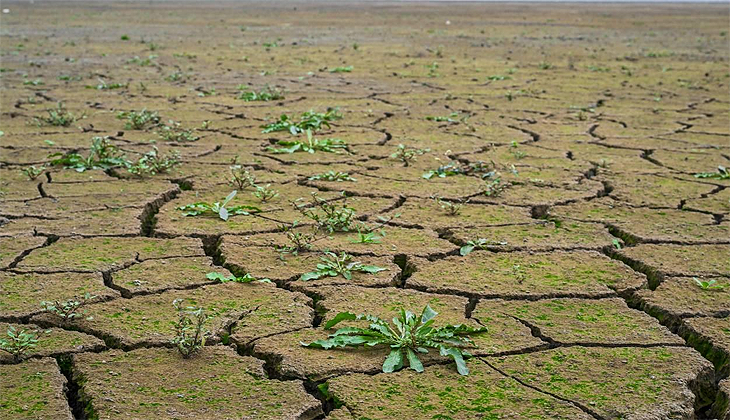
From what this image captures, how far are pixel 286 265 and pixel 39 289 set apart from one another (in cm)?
81

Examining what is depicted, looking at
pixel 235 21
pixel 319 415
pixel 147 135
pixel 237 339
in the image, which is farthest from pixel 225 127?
pixel 235 21

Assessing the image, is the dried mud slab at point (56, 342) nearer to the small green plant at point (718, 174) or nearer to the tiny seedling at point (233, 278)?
the tiny seedling at point (233, 278)

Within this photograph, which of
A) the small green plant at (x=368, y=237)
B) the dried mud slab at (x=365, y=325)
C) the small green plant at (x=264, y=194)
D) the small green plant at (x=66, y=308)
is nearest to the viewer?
the dried mud slab at (x=365, y=325)

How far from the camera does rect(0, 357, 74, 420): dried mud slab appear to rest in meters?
2.15

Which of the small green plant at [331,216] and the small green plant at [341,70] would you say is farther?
the small green plant at [341,70]

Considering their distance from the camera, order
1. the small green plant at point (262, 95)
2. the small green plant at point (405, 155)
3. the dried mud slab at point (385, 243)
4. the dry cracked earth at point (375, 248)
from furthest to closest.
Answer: the small green plant at point (262, 95), the small green plant at point (405, 155), the dried mud slab at point (385, 243), the dry cracked earth at point (375, 248)

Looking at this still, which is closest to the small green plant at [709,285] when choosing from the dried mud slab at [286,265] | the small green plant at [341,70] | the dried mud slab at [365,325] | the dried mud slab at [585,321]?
the dried mud slab at [585,321]

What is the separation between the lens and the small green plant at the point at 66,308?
266 cm

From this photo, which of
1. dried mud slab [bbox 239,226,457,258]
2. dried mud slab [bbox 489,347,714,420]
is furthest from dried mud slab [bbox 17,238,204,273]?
dried mud slab [bbox 489,347,714,420]

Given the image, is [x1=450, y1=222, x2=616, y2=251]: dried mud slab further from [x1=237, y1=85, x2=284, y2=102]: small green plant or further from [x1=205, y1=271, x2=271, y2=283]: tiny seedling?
[x1=237, y1=85, x2=284, y2=102]: small green plant

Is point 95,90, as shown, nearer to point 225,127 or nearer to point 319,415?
point 225,127

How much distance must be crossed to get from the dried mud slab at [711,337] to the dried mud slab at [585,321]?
0.05 m

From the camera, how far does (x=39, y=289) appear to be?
293cm

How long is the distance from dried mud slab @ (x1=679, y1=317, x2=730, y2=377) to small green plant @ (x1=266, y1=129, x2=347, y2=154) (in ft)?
9.11
